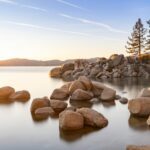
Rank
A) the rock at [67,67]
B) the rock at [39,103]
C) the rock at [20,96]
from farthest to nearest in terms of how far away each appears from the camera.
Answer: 1. the rock at [67,67]
2. the rock at [20,96]
3. the rock at [39,103]

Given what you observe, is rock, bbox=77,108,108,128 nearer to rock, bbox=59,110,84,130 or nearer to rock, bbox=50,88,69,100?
rock, bbox=59,110,84,130

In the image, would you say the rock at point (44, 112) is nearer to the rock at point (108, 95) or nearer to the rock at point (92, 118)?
the rock at point (92, 118)

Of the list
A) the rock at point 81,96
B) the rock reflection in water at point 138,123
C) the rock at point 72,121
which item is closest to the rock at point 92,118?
the rock at point 72,121

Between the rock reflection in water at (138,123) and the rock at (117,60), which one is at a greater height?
the rock at (117,60)

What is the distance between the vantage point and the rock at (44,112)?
15.2m

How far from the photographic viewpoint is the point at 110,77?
47750 mm

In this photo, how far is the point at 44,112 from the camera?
608 inches

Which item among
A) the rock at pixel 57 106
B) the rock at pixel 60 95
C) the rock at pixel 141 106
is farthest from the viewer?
the rock at pixel 60 95

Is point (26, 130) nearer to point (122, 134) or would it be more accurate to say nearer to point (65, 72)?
point (122, 134)

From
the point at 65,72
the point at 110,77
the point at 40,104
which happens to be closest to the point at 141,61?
the point at 110,77

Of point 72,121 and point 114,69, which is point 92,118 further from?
point 114,69

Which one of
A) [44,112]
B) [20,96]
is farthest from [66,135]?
[20,96]

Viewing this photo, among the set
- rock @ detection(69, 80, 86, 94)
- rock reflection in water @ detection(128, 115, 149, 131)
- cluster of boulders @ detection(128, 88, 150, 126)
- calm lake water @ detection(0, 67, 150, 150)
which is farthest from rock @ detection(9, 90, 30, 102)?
rock reflection in water @ detection(128, 115, 149, 131)

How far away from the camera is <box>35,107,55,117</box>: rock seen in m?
15.2
